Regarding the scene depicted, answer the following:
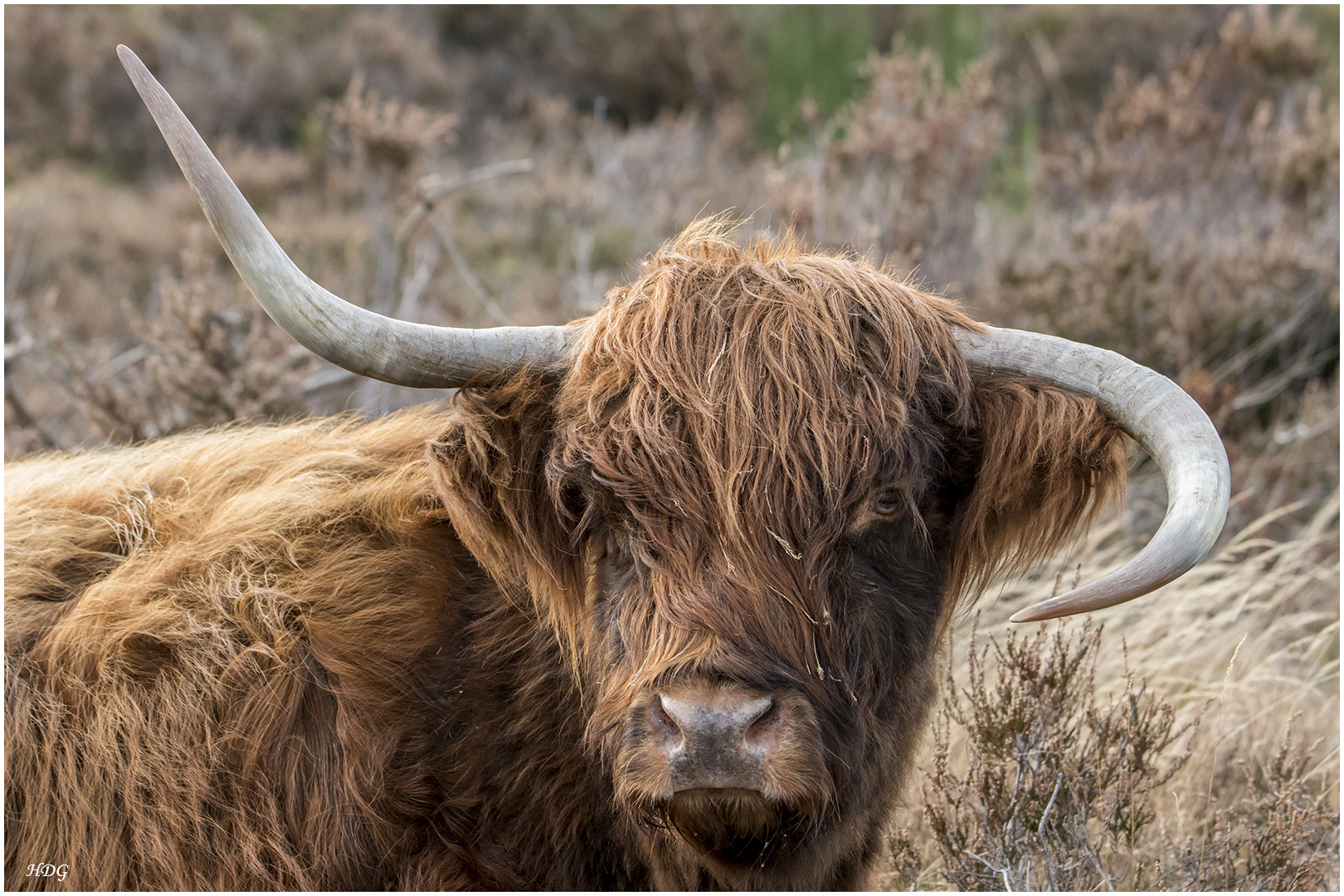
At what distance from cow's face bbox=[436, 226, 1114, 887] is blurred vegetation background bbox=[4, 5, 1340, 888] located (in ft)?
2.76

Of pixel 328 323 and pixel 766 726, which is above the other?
pixel 328 323

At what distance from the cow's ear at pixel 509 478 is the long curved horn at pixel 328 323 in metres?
0.07

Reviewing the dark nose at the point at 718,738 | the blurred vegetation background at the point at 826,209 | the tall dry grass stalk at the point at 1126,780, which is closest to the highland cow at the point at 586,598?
the dark nose at the point at 718,738

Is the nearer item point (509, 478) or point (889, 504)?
point (889, 504)

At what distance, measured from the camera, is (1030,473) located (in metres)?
2.33

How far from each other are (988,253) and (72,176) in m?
9.45

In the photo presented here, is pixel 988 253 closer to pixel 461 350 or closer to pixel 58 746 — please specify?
pixel 461 350

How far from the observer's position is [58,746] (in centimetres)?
237

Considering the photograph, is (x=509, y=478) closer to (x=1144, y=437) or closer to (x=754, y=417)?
(x=754, y=417)

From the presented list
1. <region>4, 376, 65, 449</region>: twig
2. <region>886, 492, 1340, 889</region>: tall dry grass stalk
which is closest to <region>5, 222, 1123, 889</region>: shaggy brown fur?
<region>886, 492, 1340, 889</region>: tall dry grass stalk

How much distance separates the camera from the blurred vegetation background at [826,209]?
14.8ft

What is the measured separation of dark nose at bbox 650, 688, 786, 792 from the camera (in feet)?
6.21

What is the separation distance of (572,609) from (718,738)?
2.16 feet

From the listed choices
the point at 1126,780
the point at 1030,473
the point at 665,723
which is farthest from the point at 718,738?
the point at 1126,780
